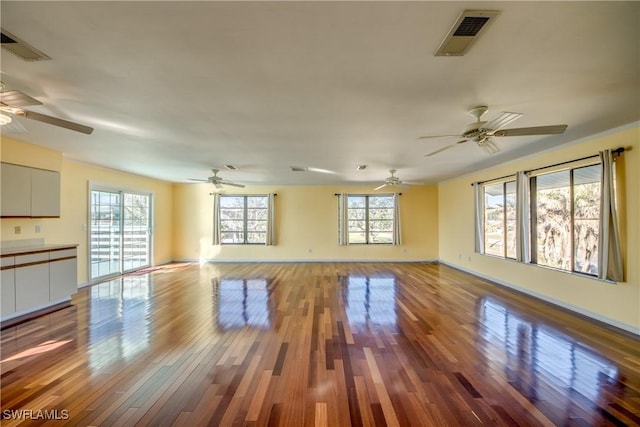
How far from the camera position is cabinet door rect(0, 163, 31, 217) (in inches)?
152

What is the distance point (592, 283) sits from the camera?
3863 millimetres

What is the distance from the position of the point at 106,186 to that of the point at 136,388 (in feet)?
18.4

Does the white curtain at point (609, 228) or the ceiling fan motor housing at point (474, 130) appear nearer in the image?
the ceiling fan motor housing at point (474, 130)

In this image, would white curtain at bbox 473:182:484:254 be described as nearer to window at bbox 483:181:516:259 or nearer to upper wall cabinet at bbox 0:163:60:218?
window at bbox 483:181:516:259

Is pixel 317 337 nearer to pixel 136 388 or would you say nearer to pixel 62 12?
pixel 136 388

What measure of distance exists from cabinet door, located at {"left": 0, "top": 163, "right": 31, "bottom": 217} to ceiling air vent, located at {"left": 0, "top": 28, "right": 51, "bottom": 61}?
3019mm

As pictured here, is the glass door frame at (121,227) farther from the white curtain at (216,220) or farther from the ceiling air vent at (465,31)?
the ceiling air vent at (465,31)

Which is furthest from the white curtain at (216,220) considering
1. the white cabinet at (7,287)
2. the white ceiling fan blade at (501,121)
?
the white ceiling fan blade at (501,121)

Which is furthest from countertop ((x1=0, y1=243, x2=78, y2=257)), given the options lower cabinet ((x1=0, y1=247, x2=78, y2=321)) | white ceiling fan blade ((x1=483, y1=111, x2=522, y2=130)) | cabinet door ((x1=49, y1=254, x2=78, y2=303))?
white ceiling fan blade ((x1=483, y1=111, x2=522, y2=130))

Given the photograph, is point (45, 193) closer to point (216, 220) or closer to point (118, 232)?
point (118, 232)

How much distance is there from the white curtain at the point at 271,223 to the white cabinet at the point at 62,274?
4737mm

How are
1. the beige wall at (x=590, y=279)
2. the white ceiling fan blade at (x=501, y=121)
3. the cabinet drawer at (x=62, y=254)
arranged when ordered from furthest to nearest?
the cabinet drawer at (x=62, y=254)
the beige wall at (x=590, y=279)
the white ceiling fan blade at (x=501, y=121)

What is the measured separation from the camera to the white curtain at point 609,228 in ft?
11.4

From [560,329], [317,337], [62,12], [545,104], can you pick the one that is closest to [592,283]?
[560,329]
